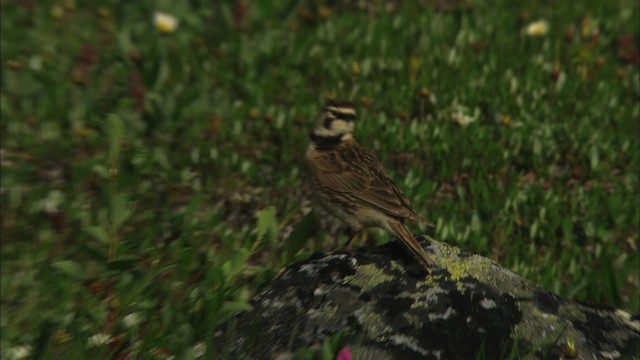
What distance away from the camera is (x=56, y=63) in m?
9.40

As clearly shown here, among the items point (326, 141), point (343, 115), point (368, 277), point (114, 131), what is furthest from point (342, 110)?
point (114, 131)

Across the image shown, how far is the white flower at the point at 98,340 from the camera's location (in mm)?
4980

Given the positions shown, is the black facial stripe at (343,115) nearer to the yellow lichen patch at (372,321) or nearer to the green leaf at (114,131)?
the green leaf at (114,131)

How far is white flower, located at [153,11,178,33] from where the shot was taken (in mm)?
10234

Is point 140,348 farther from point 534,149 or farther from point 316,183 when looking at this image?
point 534,149

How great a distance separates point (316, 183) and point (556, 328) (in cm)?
185

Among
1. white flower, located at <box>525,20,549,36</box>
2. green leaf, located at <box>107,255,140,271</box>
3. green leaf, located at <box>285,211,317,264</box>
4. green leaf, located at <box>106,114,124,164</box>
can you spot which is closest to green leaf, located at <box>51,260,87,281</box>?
green leaf, located at <box>107,255,140,271</box>

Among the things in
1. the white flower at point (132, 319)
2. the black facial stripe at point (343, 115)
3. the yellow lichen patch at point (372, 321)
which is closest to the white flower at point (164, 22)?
the black facial stripe at point (343, 115)

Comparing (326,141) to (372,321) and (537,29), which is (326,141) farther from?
(537,29)

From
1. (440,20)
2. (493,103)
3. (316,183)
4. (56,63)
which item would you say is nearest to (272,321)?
(316,183)

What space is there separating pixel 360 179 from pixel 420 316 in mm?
1318

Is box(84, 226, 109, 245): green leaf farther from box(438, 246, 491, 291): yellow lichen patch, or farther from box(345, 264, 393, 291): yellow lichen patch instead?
box(438, 246, 491, 291): yellow lichen patch

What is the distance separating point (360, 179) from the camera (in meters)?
5.78

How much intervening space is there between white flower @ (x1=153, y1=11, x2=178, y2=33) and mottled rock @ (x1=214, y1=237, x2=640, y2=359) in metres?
5.67
